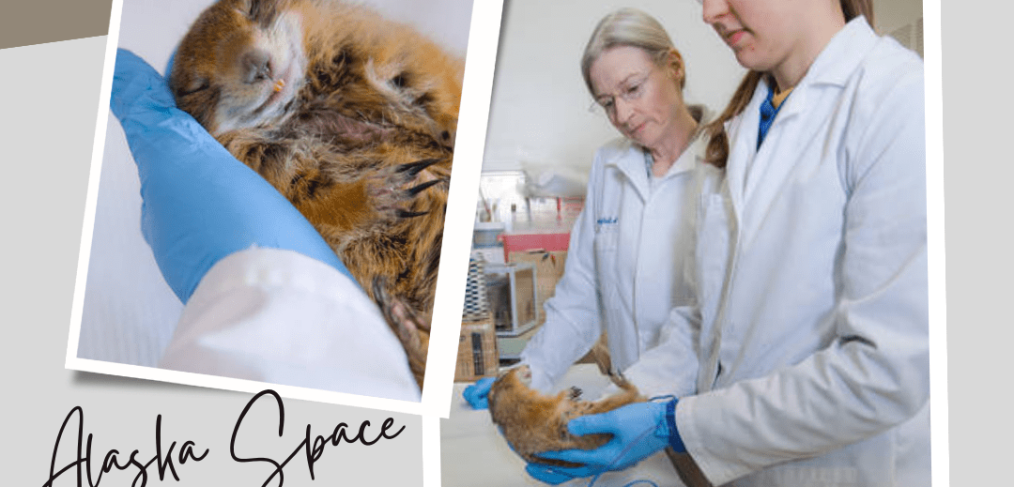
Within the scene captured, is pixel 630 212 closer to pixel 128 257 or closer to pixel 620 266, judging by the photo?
pixel 620 266

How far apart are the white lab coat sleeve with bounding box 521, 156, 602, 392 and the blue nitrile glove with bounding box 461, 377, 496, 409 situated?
95 millimetres

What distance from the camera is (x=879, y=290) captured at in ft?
3.82

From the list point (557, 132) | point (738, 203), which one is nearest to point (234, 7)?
point (557, 132)

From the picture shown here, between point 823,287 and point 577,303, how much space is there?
15.3 inches

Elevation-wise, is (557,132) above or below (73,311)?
above

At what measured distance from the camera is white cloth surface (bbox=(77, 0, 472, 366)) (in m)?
1.81

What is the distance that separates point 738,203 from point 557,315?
0.35m

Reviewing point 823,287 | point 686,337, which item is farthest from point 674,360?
point 823,287

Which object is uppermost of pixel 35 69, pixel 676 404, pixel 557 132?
pixel 35 69

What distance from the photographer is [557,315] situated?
1453mm

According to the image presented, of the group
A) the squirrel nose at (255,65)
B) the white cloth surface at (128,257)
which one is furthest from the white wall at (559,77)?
the white cloth surface at (128,257)

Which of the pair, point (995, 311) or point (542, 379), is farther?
point (542, 379)

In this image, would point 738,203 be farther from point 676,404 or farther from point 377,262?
point 377,262

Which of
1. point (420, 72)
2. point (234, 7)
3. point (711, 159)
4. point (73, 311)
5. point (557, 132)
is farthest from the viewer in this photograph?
point (73, 311)
